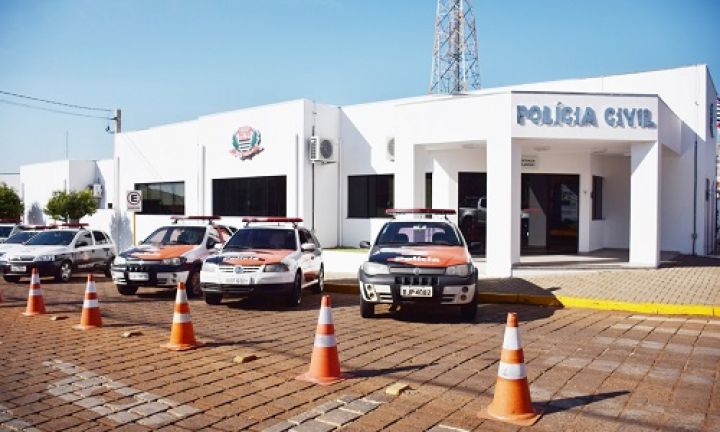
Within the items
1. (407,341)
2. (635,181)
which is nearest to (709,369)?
(407,341)

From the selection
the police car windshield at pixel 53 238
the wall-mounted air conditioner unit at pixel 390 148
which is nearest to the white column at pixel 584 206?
the wall-mounted air conditioner unit at pixel 390 148

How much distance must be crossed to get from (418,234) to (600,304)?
372 cm

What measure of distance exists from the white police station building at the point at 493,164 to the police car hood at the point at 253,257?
18.4 feet

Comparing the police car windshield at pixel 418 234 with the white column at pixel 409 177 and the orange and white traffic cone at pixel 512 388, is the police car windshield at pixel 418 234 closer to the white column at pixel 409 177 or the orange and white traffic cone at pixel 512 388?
the white column at pixel 409 177

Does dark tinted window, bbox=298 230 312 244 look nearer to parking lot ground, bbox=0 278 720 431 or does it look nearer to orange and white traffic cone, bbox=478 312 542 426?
parking lot ground, bbox=0 278 720 431

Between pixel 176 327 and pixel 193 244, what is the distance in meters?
5.94

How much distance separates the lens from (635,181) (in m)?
15.0

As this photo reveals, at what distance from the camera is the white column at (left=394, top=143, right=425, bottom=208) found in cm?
1581

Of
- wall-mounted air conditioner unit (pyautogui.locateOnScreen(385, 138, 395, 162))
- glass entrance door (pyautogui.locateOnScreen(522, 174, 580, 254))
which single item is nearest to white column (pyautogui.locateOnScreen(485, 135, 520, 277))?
glass entrance door (pyautogui.locateOnScreen(522, 174, 580, 254))

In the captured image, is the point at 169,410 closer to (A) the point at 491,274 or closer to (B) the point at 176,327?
(B) the point at 176,327

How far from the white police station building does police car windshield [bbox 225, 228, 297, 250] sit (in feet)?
15.8

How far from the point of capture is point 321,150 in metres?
21.5

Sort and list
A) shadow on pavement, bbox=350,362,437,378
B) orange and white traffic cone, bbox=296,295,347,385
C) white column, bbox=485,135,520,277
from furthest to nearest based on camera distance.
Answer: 1. white column, bbox=485,135,520,277
2. shadow on pavement, bbox=350,362,437,378
3. orange and white traffic cone, bbox=296,295,347,385

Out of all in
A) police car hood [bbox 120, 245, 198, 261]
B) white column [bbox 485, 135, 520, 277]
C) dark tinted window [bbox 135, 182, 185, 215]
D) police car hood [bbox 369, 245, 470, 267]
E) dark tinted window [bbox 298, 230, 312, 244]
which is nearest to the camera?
police car hood [bbox 369, 245, 470, 267]
